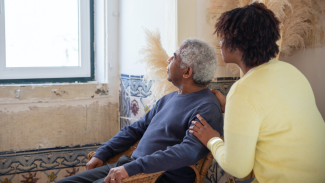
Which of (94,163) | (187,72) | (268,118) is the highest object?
(187,72)

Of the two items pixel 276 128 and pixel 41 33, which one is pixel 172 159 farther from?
pixel 41 33

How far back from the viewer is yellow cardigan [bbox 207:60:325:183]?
3.41 ft

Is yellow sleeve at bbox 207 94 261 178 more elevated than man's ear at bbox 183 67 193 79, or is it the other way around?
man's ear at bbox 183 67 193 79

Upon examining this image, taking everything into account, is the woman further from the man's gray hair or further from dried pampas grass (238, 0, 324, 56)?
dried pampas grass (238, 0, 324, 56)

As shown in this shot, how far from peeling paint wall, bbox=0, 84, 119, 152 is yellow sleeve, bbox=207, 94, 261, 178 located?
→ 187cm

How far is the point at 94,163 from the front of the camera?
5.82 ft

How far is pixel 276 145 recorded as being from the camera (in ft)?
3.49

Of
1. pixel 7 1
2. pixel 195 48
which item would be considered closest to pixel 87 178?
pixel 195 48

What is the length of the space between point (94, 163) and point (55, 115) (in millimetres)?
1020

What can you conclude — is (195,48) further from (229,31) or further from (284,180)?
(284,180)

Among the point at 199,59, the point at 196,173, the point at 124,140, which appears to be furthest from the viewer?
the point at 124,140

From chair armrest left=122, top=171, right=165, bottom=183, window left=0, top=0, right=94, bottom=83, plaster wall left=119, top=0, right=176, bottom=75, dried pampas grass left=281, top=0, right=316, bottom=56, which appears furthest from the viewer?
window left=0, top=0, right=94, bottom=83

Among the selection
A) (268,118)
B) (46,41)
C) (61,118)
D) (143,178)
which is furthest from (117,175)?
(46,41)

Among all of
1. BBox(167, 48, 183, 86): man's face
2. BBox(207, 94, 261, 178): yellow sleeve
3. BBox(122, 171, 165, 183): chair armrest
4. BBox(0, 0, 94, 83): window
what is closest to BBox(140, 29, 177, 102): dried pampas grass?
BBox(167, 48, 183, 86): man's face
